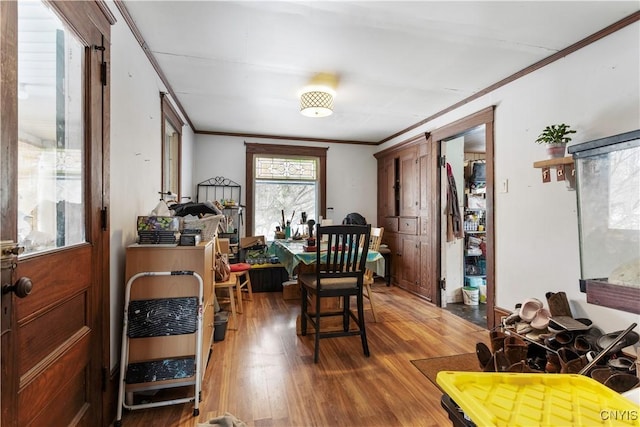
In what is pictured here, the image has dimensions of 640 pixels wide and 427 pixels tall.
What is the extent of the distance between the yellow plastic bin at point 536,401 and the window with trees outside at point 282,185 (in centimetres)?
430

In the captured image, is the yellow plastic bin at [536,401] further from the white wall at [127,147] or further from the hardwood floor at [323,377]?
the white wall at [127,147]

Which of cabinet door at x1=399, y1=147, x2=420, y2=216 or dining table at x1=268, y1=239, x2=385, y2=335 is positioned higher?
cabinet door at x1=399, y1=147, x2=420, y2=216

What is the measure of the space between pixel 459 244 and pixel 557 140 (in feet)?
6.60

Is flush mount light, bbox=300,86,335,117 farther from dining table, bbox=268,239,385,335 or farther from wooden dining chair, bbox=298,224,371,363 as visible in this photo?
dining table, bbox=268,239,385,335

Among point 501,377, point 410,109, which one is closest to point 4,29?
point 501,377

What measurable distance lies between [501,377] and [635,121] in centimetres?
207

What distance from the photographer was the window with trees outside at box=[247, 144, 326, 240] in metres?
4.84

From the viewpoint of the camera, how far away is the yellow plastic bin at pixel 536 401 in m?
0.60

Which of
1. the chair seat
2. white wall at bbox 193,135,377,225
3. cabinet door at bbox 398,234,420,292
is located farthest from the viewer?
white wall at bbox 193,135,377,225

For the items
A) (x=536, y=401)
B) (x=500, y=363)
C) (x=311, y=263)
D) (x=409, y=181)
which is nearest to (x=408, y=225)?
(x=409, y=181)

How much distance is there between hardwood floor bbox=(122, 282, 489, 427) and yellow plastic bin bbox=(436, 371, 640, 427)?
1.13 metres

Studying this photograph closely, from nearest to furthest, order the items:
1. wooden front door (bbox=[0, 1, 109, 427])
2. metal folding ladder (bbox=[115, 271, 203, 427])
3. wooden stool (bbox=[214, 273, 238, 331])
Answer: wooden front door (bbox=[0, 1, 109, 427])
metal folding ladder (bbox=[115, 271, 203, 427])
wooden stool (bbox=[214, 273, 238, 331])

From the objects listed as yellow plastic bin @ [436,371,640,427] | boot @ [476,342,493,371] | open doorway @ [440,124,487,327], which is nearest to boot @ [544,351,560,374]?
boot @ [476,342,493,371]

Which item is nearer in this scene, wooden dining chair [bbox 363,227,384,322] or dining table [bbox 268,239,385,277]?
dining table [bbox 268,239,385,277]
